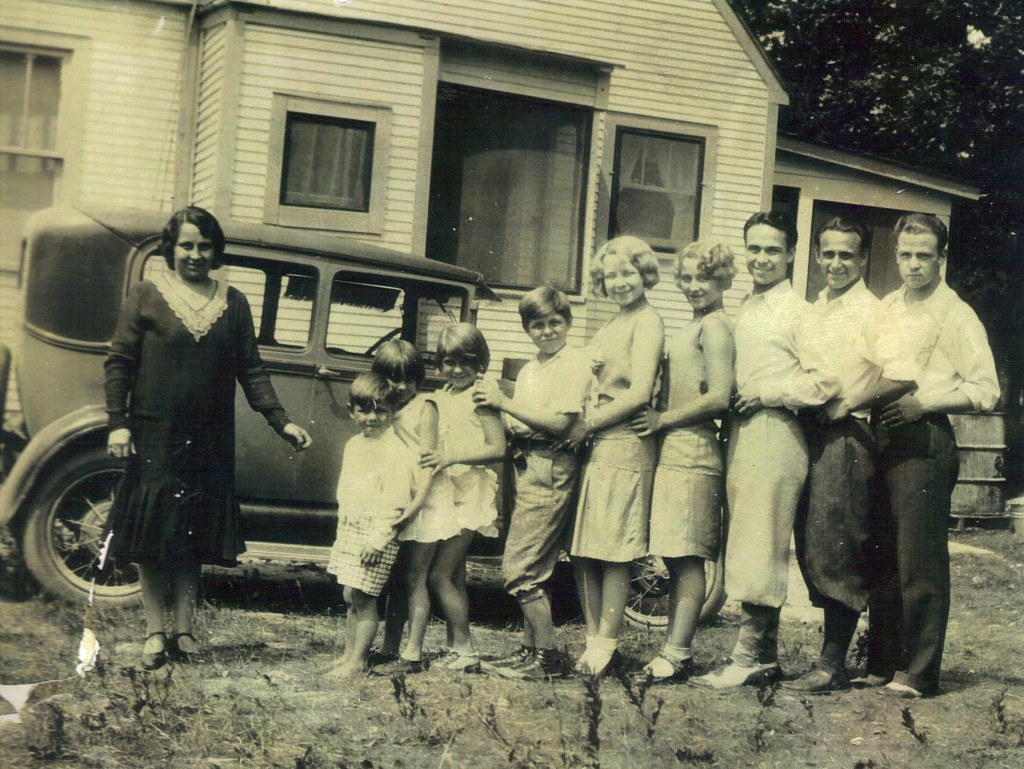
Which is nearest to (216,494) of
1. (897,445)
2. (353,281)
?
(353,281)

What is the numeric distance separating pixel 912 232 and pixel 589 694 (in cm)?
209

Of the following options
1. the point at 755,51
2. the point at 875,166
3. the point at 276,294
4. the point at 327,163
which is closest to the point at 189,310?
the point at 276,294

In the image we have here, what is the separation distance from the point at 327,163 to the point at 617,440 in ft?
5.86

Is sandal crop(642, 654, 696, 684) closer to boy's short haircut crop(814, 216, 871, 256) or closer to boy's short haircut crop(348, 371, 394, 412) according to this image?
boy's short haircut crop(348, 371, 394, 412)

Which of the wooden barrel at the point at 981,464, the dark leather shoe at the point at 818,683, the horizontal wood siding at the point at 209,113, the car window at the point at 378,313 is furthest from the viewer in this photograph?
the wooden barrel at the point at 981,464

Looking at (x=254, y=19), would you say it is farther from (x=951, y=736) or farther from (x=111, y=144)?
(x=951, y=736)

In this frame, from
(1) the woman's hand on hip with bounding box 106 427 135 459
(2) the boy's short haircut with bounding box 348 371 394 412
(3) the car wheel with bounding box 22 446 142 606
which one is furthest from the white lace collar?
(3) the car wheel with bounding box 22 446 142 606

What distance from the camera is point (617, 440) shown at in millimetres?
3572

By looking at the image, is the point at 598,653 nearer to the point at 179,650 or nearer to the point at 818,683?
the point at 818,683

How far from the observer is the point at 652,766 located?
3090mm

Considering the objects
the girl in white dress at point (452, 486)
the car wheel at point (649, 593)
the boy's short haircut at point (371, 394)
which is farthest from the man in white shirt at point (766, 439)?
the boy's short haircut at point (371, 394)

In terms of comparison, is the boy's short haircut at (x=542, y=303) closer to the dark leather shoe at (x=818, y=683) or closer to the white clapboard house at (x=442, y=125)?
the white clapboard house at (x=442, y=125)

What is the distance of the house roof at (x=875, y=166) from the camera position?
18.0ft

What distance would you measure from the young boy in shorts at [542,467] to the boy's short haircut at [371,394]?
0.36 m
